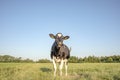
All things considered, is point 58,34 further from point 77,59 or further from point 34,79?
point 77,59

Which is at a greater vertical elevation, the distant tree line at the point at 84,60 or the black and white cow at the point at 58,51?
the distant tree line at the point at 84,60

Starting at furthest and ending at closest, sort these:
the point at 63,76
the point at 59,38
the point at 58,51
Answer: the point at 58,51
the point at 59,38
the point at 63,76

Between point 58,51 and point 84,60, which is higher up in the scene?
point 84,60

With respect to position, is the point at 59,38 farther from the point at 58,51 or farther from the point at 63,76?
the point at 63,76

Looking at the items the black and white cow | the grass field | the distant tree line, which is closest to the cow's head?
the black and white cow

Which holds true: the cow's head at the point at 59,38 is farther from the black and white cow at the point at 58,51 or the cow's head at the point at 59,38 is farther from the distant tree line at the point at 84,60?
the distant tree line at the point at 84,60

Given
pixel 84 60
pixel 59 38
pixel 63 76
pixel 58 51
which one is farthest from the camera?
pixel 84 60

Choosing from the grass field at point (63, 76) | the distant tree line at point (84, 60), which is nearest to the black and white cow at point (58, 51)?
the grass field at point (63, 76)

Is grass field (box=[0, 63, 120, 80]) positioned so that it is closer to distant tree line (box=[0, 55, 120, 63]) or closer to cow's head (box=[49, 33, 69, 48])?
cow's head (box=[49, 33, 69, 48])

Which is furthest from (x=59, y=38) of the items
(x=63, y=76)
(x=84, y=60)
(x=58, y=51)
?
(x=84, y=60)

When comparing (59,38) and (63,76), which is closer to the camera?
(63,76)

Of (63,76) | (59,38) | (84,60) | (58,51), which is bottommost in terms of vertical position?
(63,76)

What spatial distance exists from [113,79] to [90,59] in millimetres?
66098

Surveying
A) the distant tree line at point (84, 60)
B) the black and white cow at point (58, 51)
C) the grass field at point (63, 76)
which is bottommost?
the grass field at point (63, 76)
